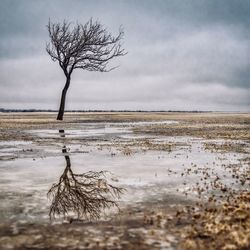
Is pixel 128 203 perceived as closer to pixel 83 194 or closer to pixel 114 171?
pixel 83 194

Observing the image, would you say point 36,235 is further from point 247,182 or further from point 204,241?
point 247,182

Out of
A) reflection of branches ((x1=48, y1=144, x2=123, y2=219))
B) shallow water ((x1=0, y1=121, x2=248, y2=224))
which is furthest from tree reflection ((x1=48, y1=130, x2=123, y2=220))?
shallow water ((x1=0, y1=121, x2=248, y2=224))

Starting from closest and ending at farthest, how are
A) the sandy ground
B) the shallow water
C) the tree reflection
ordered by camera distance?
1. the sandy ground
2. the tree reflection
3. the shallow water

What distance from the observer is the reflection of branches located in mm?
8359

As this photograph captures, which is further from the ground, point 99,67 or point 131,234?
point 99,67

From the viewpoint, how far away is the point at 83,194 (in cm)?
985

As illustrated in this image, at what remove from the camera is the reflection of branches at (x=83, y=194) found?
329 inches

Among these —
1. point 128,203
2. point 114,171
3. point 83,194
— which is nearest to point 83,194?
point 83,194

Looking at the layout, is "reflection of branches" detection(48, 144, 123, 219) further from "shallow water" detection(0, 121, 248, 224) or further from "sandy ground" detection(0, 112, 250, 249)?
"shallow water" detection(0, 121, 248, 224)

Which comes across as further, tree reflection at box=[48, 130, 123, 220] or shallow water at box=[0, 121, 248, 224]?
shallow water at box=[0, 121, 248, 224]

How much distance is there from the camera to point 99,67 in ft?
171

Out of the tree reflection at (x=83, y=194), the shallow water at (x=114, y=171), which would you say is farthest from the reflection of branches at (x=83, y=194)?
the shallow water at (x=114, y=171)

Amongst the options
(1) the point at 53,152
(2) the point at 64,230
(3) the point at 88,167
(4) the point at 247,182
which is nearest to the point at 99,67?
(1) the point at 53,152

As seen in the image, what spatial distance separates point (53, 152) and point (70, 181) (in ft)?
26.5
